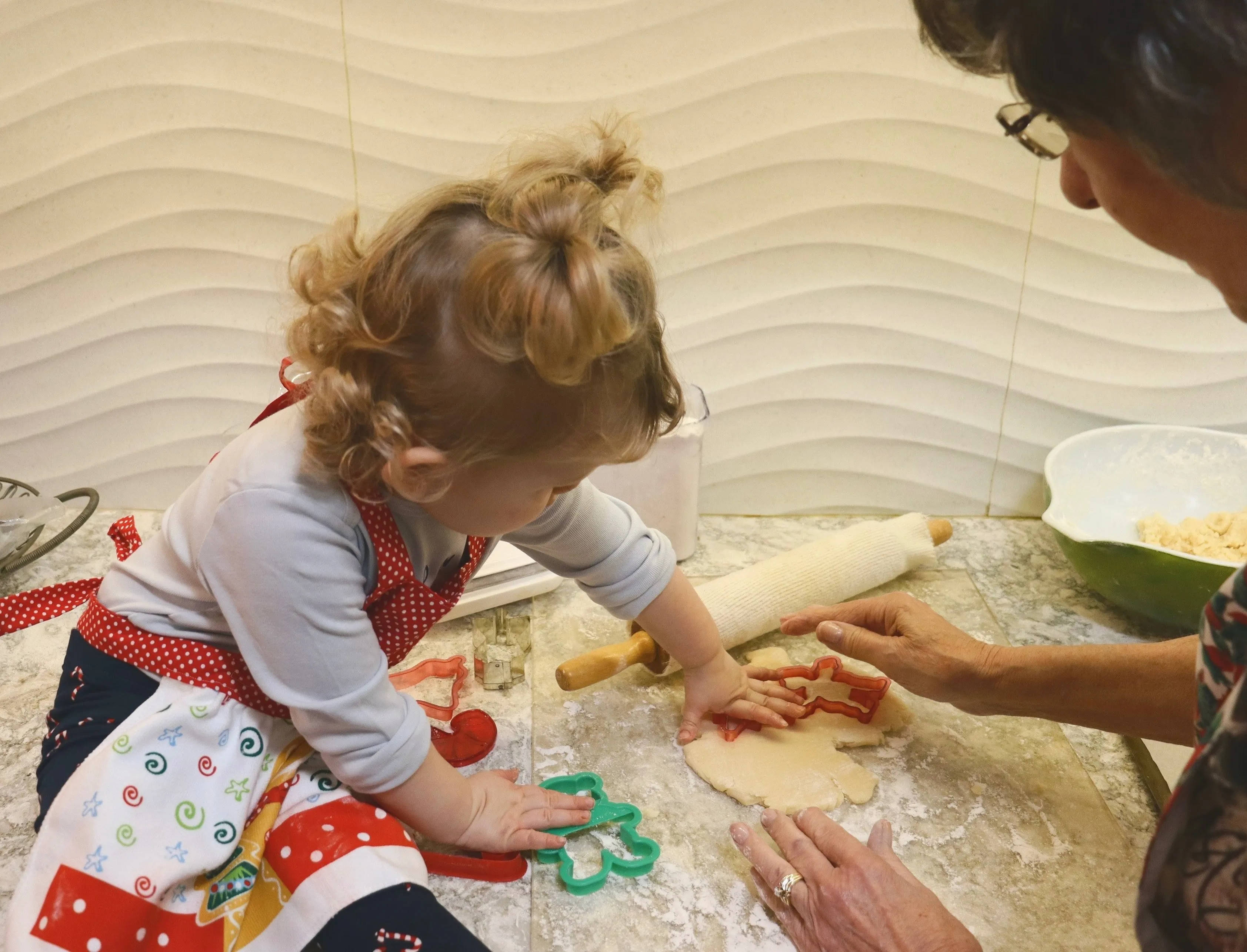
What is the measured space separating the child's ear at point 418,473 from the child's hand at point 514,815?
0.31 meters

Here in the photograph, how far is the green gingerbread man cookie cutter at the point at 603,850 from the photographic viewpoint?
924 mm

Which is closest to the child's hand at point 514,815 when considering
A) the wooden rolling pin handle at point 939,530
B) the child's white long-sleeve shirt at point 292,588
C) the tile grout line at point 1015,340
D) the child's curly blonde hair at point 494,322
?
the child's white long-sleeve shirt at point 292,588

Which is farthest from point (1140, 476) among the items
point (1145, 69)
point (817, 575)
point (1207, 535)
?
point (1145, 69)

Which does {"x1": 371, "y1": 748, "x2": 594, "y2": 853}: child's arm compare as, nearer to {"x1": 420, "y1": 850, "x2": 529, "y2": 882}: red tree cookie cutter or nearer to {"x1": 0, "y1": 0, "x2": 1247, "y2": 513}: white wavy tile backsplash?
{"x1": 420, "y1": 850, "x2": 529, "y2": 882}: red tree cookie cutter

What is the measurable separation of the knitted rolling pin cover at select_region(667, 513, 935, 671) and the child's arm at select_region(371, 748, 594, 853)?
254 mm

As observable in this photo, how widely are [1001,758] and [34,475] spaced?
142 cm

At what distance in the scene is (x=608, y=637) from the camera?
1.28 metres

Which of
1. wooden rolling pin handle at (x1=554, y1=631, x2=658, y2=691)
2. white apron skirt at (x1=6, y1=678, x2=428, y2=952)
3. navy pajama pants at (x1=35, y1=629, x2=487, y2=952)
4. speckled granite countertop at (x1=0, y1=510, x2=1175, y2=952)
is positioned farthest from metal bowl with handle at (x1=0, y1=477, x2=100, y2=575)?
wooden rolling pin handle at (x1=554, y1=631, x2=658, y2=691)

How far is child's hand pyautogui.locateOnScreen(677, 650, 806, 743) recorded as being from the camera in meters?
1.09

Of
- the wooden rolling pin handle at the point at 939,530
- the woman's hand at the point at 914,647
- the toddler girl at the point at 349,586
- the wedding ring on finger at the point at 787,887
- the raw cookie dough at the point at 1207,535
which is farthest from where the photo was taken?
the wooden rolling pin handle at the point at 939,530

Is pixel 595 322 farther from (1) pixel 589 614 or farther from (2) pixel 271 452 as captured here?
(1) pixel 589 614

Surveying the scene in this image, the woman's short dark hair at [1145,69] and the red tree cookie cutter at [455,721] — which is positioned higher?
the woman's short dark hair at [1145,69]

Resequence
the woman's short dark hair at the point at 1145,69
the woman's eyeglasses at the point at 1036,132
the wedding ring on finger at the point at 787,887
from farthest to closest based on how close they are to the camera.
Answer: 1. the wedding ring on finger at the point at 787,887
2. the woman's eyeglasses at the point at 1036,132
3. the woman's short dark hair at the point at 1145,69

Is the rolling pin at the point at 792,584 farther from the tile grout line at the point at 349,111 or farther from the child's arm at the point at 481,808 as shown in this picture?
the tile grout line at the point at 349,111
